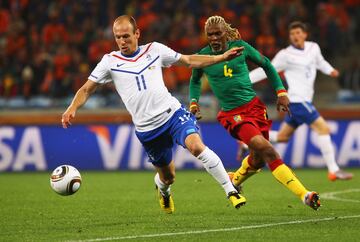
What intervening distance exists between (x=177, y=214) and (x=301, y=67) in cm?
525

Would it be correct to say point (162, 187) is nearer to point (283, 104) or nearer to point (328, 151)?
point (283, 104)

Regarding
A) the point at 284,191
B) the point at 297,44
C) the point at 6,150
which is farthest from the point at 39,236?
the point at 6,150

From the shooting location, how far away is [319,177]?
15.1m

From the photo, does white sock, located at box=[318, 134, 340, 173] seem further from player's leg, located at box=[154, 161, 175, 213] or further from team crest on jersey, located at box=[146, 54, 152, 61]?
team crest on jersey, located at box=[146, 54, 152, 61]

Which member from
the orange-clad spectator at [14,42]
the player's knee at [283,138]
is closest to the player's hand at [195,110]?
the player's knee at [283,138]

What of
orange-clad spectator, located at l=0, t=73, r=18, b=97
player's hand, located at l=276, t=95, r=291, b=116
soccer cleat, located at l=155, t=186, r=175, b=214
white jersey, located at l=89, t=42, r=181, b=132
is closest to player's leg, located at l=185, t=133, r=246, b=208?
white jersey, located at l=89, t=42, r=181, b=132

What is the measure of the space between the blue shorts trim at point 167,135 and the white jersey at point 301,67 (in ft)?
16.7

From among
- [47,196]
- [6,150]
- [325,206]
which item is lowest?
[6,150]

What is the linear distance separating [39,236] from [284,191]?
17.7 feet

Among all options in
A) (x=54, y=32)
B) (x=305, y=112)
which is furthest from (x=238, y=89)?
(x=54, y=32)

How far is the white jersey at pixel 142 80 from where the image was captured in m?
8.79

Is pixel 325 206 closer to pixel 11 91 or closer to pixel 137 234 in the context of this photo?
pixel 137 234

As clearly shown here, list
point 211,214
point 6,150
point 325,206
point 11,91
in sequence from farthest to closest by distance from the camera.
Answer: point 11,91
point 6,150
point 325,206
point 211,214

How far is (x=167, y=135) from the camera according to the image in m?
9.02
